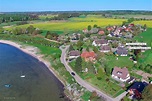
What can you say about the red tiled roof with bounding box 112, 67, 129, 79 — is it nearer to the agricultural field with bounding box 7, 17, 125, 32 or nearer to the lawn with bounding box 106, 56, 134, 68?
the lawn with bounding box 106, 56, 134, 68

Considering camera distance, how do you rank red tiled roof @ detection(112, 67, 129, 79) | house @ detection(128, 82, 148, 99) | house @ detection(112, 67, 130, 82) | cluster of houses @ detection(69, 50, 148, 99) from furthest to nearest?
1. red tiled roof @ detection(112, 67, 129, 79)
2. house @ detection(112, 67, 130, 82)
3. cluster of houses @ detection(69, 50, 148, 99)
4. house @ detection(128, 82, 148, 99)

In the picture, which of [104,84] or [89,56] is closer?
[104,84]

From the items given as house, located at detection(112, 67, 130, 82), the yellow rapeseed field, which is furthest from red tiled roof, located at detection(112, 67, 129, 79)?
the yellow rapeseed field

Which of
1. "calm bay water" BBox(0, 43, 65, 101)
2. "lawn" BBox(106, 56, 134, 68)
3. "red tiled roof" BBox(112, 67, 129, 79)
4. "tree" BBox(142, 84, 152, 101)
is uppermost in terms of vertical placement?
"tree" BBox(142, 84, 152, 101)

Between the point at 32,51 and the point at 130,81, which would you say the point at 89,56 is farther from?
the point at 32,51

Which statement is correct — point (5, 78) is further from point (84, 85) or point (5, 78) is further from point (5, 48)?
point (5, 48)

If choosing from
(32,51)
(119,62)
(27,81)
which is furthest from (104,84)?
(32,51)

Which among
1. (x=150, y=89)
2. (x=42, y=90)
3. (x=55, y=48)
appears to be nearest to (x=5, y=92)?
(x=42, y=90)
